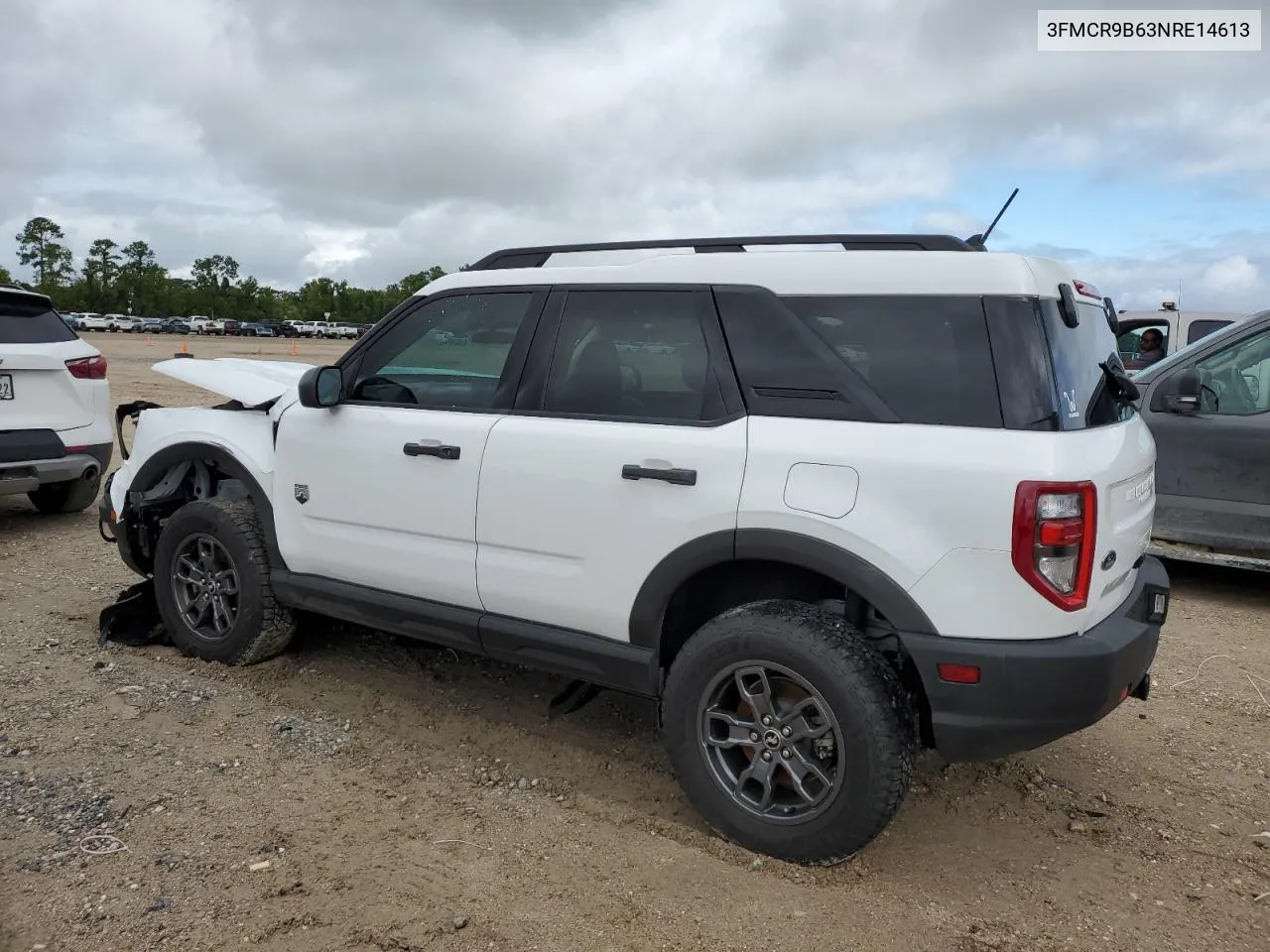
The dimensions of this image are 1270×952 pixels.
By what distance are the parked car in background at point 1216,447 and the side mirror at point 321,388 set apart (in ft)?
16.4

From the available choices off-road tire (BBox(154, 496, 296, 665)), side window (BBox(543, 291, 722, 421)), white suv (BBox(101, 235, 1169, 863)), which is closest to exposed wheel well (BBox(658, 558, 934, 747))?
white suv (BBox(101, 235, 1169, 863))

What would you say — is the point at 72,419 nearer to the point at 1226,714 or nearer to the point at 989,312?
the point at 989,312

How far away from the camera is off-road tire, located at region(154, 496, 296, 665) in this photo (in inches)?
169

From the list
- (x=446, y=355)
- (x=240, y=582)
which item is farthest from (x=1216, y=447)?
(x=240, y=582)

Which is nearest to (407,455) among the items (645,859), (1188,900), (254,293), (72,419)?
(645,859)

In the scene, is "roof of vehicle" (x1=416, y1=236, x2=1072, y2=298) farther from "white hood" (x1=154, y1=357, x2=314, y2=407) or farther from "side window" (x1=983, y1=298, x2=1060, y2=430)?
"white hood" (x1=154, y1=357, x2=314, y2=407)

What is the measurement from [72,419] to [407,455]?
4464mm

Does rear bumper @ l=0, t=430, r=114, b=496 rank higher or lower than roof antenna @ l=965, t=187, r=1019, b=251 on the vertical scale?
lower

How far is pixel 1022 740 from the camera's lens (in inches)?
108

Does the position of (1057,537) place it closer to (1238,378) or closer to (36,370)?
(1238,378)

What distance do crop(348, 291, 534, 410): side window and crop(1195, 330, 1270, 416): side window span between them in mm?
4566

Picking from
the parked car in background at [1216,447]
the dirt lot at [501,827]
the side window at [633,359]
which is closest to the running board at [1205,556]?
the parked car in background at [1216,447]

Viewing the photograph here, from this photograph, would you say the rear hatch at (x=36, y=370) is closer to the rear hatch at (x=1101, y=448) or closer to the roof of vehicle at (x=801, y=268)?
the roof of vehicle at (x=801, y=268)

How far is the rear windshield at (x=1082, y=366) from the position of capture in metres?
2.80
